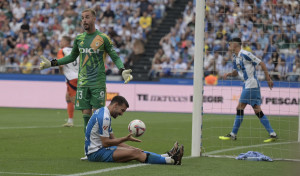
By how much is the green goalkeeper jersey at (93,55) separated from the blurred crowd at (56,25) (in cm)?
1673

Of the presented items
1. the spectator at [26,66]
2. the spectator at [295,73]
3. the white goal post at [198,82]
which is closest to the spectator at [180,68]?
the spectator at [295,73]

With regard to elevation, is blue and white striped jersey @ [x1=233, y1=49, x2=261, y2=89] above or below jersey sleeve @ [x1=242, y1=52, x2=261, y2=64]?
below

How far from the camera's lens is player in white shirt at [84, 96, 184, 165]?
27.8ft

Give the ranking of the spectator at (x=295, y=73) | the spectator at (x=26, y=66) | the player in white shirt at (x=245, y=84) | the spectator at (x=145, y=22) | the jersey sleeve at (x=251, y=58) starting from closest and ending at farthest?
1. the jersey sleeve at (x=251, y=58)
2. the player in white shirt at (x=245, y=84)
3. the spectator at (x=295, y=73)
4. the spectator at (x=26, y=66)
5. the spectator at (x=145, y=22)

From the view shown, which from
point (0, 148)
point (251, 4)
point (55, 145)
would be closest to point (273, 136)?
point (251, 4)

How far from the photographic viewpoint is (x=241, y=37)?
19078 millimetres

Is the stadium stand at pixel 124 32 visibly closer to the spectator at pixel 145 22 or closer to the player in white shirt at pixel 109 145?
the spectator at pixel 145 22

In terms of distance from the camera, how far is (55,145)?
11.4 m

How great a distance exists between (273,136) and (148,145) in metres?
3.37

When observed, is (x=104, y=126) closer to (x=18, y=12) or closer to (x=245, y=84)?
(x=245, y=84)

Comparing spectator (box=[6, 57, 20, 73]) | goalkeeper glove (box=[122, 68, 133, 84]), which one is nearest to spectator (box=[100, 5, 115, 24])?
spectator (box=[6, 57, 20, 73])

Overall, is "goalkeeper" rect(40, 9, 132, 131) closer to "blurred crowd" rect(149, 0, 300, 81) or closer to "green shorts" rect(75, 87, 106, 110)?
"green shorts" rect(75, 87, 106, 110)

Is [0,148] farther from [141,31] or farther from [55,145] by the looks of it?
[141,31]

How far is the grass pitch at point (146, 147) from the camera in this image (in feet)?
25.9
